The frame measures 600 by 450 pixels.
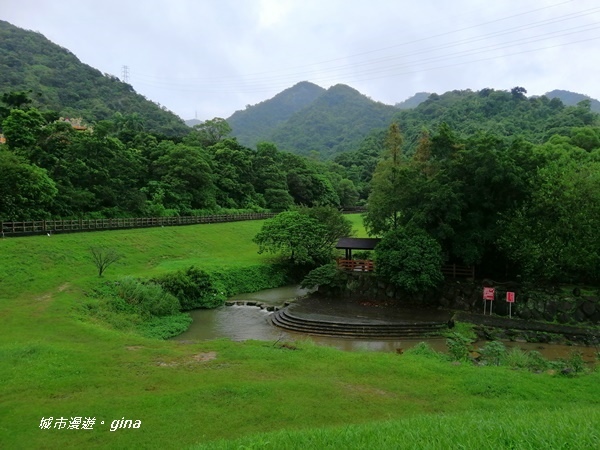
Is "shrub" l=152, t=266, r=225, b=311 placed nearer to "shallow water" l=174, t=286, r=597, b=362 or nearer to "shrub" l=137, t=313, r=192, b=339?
"shallow water" l=174, t=286, r=597, b=362

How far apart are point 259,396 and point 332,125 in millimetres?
153087

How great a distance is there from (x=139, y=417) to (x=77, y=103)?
103 m

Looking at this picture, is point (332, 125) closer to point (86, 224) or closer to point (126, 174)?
point (126, 174)

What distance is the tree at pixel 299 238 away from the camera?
31172mm

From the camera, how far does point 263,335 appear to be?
19.4 meters

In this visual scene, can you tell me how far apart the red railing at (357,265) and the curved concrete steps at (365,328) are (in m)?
6.48

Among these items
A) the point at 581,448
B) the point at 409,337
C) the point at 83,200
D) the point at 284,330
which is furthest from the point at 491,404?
the point at 83,200

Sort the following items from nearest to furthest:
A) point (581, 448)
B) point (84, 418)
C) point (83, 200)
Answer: point (581, 448) → point (84, 418) → point (83, 200)

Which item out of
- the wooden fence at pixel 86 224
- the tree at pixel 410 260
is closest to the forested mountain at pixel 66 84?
the wooden fence at pixel 86 224

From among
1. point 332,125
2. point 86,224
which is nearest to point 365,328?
point 86,224

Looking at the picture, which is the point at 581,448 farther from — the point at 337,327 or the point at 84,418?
the point at 337,327

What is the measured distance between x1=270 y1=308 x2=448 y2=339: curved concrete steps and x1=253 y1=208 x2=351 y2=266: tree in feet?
34.9

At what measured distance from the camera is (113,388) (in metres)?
10.2

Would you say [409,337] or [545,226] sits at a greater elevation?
[545,226]
